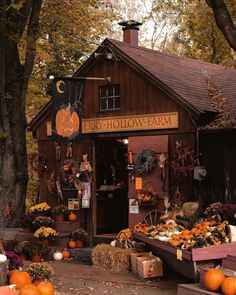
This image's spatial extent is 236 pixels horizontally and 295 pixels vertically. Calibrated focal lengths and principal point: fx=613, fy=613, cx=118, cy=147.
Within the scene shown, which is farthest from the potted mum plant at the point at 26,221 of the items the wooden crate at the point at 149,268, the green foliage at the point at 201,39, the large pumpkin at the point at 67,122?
the green foliage at the point at 201,39

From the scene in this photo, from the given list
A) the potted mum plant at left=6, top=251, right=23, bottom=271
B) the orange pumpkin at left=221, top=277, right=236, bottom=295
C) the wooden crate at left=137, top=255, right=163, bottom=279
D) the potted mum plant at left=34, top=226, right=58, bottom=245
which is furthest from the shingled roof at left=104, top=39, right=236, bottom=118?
the orange pumpkin at left=221, top=277, right=236, bottom=295

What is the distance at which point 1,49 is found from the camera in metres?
14.4

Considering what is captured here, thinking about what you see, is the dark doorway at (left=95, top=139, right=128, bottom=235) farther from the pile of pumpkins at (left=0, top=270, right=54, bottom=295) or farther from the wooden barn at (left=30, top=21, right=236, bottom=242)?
the pile of pumpkins at (left=0, top=270, right=54, bottom=295)

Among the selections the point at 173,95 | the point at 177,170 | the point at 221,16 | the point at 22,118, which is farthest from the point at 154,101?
the point at 221,16

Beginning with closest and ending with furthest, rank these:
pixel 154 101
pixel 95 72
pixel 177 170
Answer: pixel 177 170, pixel 154 101, pixel 95 72

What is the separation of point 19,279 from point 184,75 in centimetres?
983

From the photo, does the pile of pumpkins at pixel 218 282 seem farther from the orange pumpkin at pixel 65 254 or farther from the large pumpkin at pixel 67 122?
the large pumpkin at pixel 67 122

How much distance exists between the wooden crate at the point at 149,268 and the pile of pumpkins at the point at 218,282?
8.98ft

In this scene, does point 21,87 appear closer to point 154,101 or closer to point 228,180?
point 154,101

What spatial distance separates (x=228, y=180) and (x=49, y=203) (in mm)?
5349

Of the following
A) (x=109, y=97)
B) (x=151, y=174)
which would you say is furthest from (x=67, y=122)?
(x=151, y=174)

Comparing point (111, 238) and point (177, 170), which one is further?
point (111, 238)

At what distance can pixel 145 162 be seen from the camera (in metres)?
14.9

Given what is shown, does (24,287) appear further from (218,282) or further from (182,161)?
(182,161)
